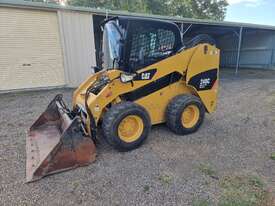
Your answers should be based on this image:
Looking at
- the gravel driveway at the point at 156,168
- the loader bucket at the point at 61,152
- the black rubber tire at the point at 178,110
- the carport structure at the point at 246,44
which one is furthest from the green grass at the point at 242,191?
the carport structure at the point at 246,44

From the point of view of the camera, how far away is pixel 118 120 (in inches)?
124

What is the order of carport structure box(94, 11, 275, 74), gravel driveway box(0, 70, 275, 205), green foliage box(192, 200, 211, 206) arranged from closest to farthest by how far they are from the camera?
1. green foliage box(192, 200, 211, 206)
2. gravel driveway box(0, 70, 275, 205)
3. carport structure box(94, 11, 275, 74)

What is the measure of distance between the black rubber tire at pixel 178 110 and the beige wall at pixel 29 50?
689 cm

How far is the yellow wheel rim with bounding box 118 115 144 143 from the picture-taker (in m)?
3.33

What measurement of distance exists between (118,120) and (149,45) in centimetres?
144

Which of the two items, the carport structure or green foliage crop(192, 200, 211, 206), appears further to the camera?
the carport structure

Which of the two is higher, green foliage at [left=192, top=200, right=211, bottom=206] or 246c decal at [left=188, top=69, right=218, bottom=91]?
246c decal at [left=188, top=69, right=218, bottom=91]

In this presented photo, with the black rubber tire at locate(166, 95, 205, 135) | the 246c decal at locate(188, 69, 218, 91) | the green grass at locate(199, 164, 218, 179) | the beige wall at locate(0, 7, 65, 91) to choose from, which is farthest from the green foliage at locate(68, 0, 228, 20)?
the green grass at locate(199, 164, 218, 179)

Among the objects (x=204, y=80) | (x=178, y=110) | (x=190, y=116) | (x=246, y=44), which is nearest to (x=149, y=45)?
(x=178, y=110)

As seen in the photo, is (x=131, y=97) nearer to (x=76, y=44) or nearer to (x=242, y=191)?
(x=242, y=191)

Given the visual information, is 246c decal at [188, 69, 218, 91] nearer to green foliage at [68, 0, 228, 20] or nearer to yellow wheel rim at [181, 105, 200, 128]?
yellow wheel rim at [181, 105, 200, 128]

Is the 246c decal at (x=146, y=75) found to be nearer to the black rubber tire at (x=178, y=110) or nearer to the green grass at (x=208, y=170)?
the black rubber tire at (x=178, y=110)

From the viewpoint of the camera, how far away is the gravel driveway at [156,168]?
2.44 m

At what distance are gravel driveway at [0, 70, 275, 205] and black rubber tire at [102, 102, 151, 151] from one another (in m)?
0.16
